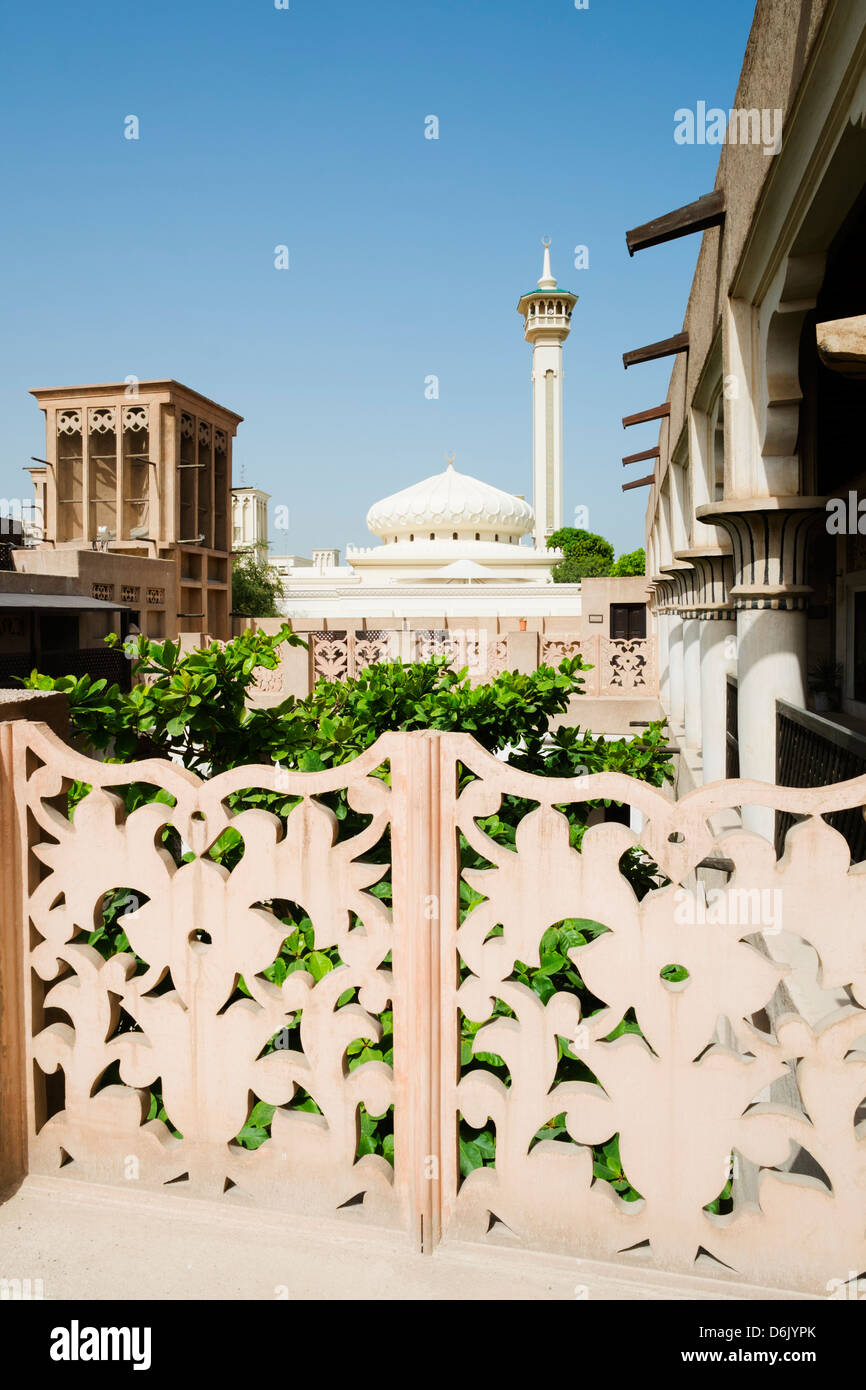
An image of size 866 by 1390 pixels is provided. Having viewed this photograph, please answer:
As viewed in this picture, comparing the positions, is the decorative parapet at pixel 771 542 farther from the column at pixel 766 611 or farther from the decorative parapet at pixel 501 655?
the decorative parapet at pixel 501 655

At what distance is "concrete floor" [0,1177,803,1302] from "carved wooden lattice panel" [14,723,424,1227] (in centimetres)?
6

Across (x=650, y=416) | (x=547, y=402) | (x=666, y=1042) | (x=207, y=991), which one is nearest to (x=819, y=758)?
(x=666, y=1042)

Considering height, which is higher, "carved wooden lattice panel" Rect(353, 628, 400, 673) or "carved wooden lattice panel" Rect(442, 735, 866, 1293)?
"carved wooden lattice panel" Rect(353, 628, 400, 673)

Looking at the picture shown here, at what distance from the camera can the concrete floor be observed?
5.89 feet

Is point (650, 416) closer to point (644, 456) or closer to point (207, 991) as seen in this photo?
point (644, 456)

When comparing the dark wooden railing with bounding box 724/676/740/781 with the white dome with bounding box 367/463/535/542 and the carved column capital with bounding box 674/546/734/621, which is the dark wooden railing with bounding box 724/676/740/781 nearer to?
the carved column capital with bounding box 674/546/734/621

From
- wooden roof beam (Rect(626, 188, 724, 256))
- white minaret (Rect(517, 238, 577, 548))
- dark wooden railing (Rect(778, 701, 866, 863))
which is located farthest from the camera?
white minaret (Rect(517, 238, 577, 548))

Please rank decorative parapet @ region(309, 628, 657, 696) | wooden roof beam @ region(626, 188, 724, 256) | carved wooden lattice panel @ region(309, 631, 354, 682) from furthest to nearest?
decorative parapet @ region(309, 628, 657, 696)
carved wooden lattice panel @ region(309, 631, 354, 682)
wooden roof beam @ region(626, 188, 724, 256)

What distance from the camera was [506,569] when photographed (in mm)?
42938

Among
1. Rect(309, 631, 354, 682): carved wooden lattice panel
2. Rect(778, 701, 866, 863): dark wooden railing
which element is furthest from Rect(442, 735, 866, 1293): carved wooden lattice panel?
Rect(309, 631, 354, 682): carved wooden lattice panel

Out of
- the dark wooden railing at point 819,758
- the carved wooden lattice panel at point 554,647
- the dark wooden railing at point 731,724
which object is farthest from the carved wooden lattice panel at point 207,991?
the carved wooden lattice panel at point 554,647

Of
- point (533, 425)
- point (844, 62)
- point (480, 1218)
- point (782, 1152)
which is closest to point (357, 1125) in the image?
point (480, 1218)
